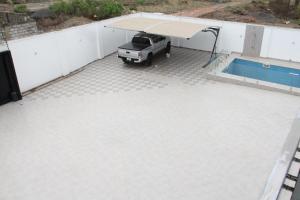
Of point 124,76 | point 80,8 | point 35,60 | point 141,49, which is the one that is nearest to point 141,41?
point 141,49

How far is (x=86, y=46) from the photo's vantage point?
15.6 meters

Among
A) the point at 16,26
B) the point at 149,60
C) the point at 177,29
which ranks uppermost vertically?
the point at 177,29

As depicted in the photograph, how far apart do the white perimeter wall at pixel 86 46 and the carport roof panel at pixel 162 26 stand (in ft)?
4.50

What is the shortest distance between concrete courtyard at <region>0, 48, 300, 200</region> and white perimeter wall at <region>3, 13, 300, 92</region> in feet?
2.98

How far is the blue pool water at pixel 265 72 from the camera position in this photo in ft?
49.4

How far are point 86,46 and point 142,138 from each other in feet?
26.0

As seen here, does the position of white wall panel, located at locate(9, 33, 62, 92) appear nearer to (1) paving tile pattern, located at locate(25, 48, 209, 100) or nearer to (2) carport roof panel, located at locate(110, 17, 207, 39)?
(1) paving tile pattern, located at locate(25, 48, 209, 100)

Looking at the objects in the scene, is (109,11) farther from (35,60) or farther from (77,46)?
(35,60)

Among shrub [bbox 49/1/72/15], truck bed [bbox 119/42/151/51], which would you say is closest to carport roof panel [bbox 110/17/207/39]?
truck bed [bbox 119/42/151/51]

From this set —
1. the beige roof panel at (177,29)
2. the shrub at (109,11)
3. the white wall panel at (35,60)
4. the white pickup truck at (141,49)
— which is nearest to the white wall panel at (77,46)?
the white wall panel at (35,60)

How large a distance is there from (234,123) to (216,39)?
713cm

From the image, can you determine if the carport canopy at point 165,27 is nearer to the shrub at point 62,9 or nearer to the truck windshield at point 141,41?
the truck windshield at point 141,41

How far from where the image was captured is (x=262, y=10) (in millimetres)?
29328

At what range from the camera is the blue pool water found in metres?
15.1
